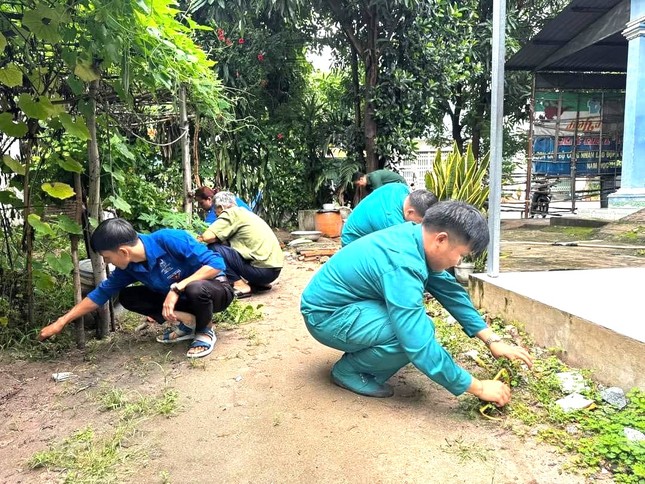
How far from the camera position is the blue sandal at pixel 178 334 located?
9.81 feet

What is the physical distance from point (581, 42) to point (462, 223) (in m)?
8.10

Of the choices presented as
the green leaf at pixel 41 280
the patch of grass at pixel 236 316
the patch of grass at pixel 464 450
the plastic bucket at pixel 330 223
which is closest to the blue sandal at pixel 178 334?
the patch of grass at pixel 236 316

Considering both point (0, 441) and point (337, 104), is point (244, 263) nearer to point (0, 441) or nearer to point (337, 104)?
point (0, 441)

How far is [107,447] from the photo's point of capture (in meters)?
1.81

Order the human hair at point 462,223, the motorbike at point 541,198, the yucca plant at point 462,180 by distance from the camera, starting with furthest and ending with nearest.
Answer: the motorbike at point 541,198, the yucca plant at point 462,180, the human hair at point 462,223

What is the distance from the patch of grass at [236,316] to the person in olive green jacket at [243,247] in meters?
0.46

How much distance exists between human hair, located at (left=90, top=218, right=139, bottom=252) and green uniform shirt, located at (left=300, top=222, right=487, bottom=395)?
3.20ft

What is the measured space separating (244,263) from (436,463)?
109 inches

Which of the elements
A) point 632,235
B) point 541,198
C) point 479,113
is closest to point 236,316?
point 632,235

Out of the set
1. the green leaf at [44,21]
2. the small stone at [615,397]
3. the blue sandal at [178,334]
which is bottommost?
the blue sandal at [178,334]

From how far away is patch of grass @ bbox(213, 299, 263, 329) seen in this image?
3.38m

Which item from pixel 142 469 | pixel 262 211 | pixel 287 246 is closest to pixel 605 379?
pixel 142 469

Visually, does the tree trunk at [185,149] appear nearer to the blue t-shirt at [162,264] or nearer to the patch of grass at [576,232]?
the blue t-shirt at [162,264]

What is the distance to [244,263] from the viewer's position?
13.6 ft
